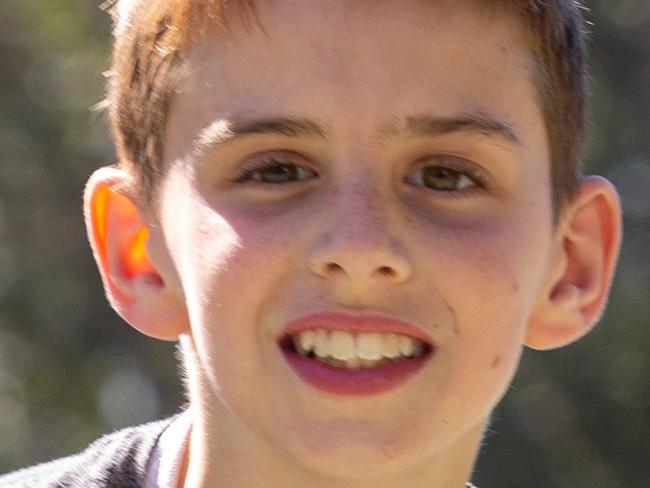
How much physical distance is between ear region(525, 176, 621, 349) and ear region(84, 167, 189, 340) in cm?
69

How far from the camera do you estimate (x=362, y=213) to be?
274 cm

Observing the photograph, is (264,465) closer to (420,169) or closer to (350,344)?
(350,344)

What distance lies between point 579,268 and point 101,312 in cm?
572

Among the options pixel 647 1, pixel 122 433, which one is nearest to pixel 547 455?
pixel 647 1

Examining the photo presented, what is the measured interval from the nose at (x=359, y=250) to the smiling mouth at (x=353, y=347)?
106mm

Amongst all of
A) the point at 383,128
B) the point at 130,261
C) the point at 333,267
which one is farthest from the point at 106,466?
the point at 383,128

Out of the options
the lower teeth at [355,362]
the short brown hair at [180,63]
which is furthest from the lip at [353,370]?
the short brown hair at [180,63]

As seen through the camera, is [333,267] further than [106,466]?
No

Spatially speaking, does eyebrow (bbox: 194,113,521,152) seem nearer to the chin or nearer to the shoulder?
the chin

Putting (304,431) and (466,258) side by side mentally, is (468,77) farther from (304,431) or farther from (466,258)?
(304,431)

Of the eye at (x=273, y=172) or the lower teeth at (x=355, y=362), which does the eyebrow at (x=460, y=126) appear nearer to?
the eye at (x=273, y=172)

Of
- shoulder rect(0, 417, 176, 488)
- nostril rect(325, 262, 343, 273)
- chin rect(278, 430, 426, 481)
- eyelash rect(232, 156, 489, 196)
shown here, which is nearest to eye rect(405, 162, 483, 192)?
eyelash rect(232, 156, 489, 196)

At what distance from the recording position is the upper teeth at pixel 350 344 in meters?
2.79

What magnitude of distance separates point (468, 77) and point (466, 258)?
0.33 metres
